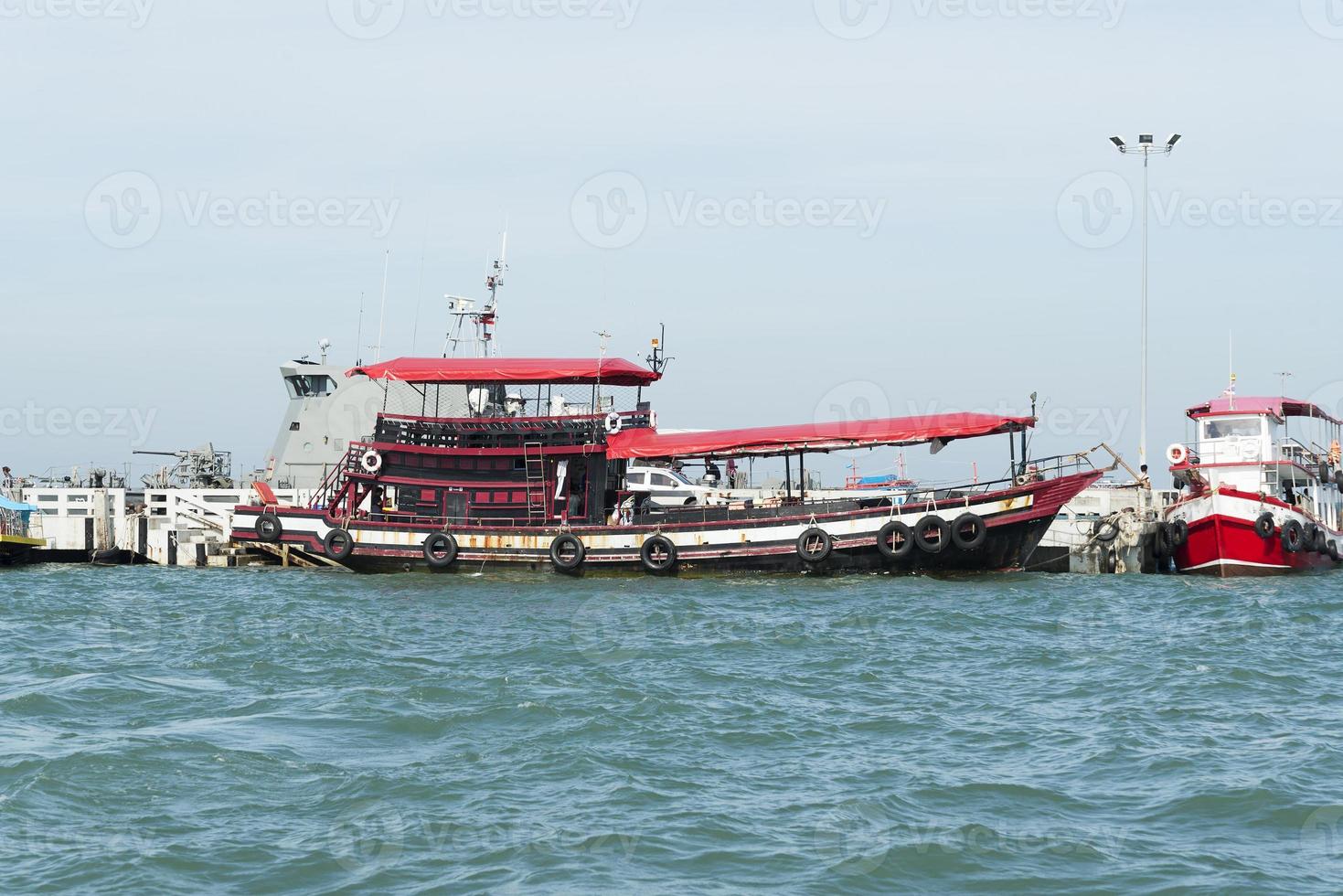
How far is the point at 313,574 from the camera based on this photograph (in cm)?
3431

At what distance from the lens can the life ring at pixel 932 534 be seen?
31.0 m

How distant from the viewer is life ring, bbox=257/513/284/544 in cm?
3519

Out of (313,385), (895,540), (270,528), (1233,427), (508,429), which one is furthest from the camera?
(313,385)

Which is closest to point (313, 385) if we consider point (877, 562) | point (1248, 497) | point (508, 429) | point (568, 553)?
point (508, 429)

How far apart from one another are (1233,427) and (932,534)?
38.4 ft

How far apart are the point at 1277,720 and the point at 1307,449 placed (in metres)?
26.9

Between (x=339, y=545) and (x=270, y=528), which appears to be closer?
(x=339, y=545)

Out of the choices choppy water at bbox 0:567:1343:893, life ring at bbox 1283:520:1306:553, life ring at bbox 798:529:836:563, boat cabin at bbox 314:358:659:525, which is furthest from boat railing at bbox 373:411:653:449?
life ring at bbox 1283:520:1306:553

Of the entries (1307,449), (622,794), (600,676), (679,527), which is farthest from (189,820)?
(1307,449)

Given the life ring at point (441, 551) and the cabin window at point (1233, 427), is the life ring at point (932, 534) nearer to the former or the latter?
the cabin window at point (1233, 427)

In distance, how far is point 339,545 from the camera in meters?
34.6

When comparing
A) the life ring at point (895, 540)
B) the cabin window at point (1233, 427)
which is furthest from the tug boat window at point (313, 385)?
the cabin window at point (1233, 427)

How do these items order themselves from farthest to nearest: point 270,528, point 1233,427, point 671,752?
point 1233,427 < point 270,528 < point 671,752

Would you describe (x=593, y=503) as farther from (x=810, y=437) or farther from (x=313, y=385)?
(x=313, y=385)
